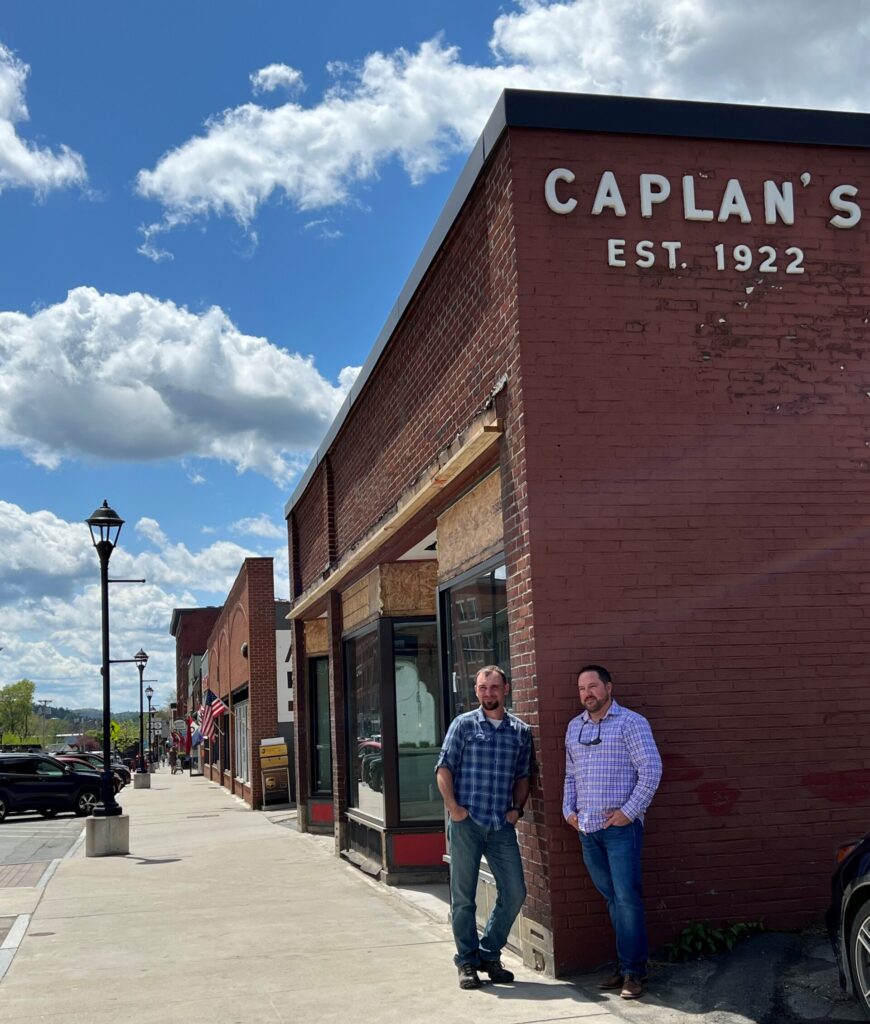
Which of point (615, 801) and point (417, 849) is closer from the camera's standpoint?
point (615, 801)

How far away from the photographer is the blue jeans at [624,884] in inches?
251

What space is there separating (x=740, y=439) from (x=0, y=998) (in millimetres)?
6011

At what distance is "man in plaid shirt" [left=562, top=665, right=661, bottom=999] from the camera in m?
6.40

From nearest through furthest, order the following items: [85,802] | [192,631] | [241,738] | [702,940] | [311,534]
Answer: [702,940] < [311,534] < [85,802] < [241,738] < [192,631]

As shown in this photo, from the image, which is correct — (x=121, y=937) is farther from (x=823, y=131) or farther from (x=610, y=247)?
(x=823, y=131)

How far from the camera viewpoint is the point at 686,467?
24.7 feet

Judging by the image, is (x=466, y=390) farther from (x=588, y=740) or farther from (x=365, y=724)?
(x=365, y=724)

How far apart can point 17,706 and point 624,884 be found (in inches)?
7219

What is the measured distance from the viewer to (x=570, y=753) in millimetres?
6777

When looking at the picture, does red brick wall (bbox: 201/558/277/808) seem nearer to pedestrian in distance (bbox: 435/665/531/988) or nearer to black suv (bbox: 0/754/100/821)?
black suv (bbox: 0/754/100/821)

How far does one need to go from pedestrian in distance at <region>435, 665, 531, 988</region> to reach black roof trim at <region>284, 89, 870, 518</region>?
3669 millimetres

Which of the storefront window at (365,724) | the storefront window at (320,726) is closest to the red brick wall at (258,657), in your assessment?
the storefront window at (320,726)

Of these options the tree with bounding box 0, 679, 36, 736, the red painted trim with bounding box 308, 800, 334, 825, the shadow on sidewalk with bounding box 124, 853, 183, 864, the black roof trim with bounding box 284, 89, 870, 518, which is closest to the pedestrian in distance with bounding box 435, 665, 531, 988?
the black roof trim with bounding box 284, 89, 870, 518

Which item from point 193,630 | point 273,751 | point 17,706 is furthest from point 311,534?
point 17,706
